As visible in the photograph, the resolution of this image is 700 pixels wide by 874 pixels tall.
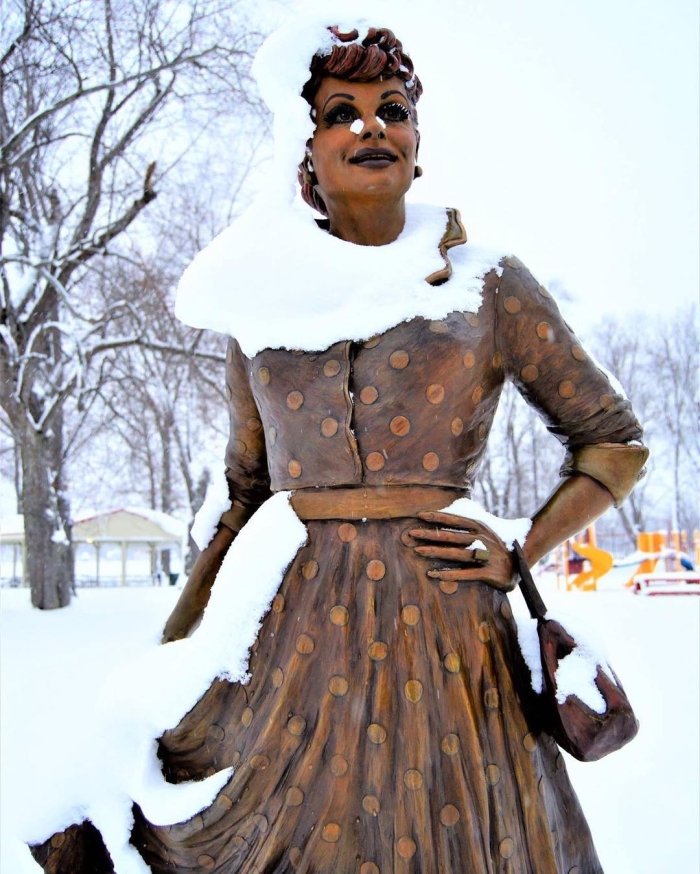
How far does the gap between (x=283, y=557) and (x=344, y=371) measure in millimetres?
356

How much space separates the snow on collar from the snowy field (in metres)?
0.66

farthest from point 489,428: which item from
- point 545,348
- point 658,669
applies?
point 658,669

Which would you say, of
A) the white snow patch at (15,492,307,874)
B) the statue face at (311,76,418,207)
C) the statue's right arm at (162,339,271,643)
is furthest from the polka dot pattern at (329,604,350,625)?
the statue face at (311,76,418,207)

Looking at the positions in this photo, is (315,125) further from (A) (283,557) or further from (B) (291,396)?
(A) (283,557)

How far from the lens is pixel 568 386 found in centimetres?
154

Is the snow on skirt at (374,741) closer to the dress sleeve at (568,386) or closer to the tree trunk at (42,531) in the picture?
the dress sleeve at (568,386)

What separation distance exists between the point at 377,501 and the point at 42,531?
10.00 m

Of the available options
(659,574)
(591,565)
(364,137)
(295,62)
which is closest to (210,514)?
(364,137)

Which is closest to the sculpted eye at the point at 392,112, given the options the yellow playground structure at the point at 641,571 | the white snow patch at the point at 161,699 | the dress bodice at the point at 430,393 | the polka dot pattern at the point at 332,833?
the dress bodice at the point at 430,393

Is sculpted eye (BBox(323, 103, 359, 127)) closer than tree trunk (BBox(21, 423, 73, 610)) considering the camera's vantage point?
Yes

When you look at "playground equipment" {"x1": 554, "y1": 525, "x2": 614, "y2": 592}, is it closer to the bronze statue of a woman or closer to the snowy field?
the snowy field

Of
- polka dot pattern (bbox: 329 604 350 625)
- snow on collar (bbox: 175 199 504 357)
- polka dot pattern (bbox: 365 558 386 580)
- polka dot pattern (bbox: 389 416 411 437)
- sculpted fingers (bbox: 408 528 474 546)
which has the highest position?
snow on collar (bbox: 175 199 504 357)

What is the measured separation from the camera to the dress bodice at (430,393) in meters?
1.45

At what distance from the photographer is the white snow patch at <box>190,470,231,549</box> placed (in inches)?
69.7
